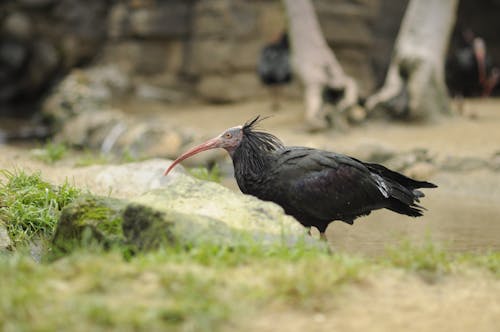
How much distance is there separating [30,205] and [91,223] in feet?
4.15

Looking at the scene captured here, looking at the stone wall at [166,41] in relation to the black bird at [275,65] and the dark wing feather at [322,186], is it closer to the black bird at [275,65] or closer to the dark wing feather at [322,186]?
the black bird at [275,65]

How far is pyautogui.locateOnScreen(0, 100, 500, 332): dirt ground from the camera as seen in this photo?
3750 millimetres

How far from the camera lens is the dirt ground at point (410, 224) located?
12.3ft

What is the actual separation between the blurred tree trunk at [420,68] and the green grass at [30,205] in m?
7.81

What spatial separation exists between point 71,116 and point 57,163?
703 cm

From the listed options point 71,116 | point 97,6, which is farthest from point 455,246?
point 97,6

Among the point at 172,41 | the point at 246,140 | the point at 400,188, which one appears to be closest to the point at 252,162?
the point at 246,140

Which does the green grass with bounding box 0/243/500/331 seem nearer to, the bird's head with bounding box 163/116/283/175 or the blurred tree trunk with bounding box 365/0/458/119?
the bird's head with bounding box 163/116/283/175

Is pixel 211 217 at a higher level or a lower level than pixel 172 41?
lower

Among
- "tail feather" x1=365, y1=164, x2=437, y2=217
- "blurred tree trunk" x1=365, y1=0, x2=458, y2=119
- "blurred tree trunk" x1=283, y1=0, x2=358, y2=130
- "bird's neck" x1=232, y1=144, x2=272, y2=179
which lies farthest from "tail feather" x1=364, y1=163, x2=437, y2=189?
"blurred tree trunk" x1=365, y1=0, x2=458, y2=119

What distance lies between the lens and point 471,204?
891 centimetres

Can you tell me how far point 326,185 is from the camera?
5965 millimetres

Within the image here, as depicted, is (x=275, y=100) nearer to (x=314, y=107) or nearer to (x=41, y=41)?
(x=314, y=107)

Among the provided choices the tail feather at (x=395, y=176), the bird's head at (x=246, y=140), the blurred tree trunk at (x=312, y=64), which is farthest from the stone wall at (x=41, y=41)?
the tail feather at (x=395, y=176)
